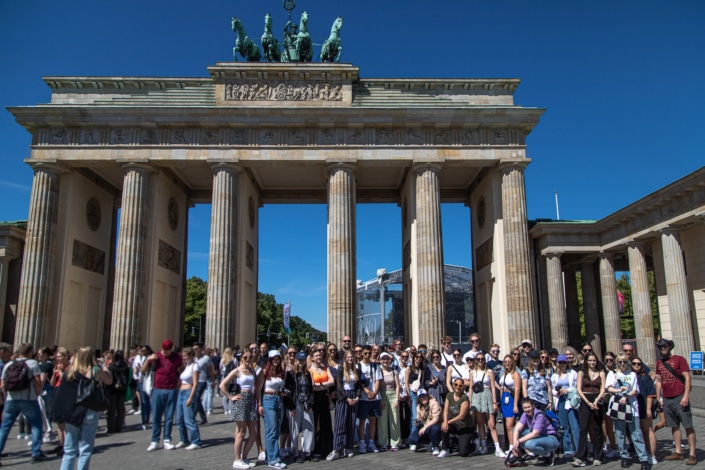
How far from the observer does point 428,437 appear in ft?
34.9

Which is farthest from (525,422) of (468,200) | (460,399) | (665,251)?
(468,200)

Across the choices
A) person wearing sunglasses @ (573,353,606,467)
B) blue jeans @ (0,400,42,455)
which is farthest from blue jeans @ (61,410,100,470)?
person wearing sunglasses @ (573,353,606,467)

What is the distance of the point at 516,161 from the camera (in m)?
26.3

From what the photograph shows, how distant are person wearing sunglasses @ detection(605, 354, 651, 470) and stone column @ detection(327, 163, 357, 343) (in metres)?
16.0

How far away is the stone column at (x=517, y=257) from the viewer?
82.1ft

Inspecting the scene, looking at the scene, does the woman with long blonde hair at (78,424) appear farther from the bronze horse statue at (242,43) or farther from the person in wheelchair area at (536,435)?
the bronze horse statue at (242,43)

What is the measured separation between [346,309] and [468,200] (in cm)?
1294

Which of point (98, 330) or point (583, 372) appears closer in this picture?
point (583, 372)

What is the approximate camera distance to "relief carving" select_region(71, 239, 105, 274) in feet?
88.7

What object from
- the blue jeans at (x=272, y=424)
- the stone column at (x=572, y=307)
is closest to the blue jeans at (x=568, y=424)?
the blue jeans at (x=272, y=424)

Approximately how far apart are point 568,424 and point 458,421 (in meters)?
1.97

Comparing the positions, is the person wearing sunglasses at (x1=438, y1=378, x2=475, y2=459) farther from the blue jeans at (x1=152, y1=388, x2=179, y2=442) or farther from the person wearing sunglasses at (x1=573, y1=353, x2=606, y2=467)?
the blue jeans at (x1=152, y1=388, x2=179, y2=442)

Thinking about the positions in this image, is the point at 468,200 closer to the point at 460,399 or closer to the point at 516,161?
the point at 516,161

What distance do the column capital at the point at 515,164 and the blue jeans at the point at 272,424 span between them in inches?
801
